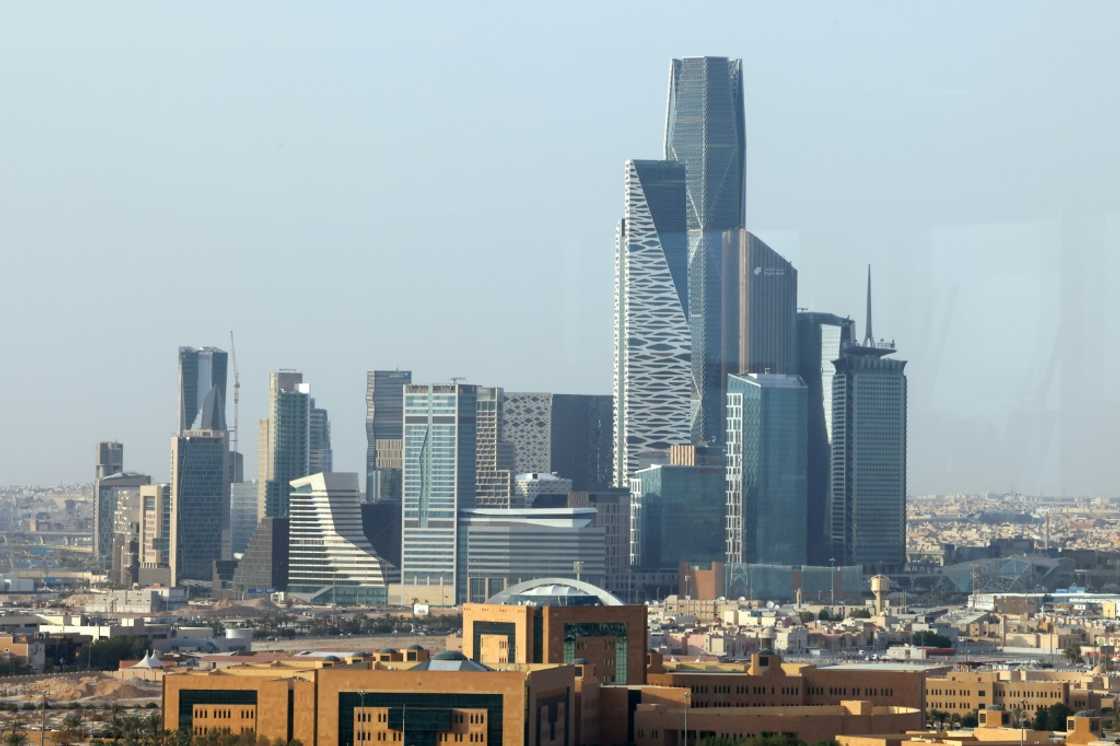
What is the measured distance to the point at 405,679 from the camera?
39.7 m

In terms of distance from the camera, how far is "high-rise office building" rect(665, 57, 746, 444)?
114 m

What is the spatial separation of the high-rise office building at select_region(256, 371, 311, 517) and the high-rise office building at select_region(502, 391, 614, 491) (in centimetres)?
933

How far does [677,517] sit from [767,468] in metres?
4.11

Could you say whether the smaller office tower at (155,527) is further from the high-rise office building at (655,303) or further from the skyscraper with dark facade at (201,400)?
the high-rise office building at (655,303)

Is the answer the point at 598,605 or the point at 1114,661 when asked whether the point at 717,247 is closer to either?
the point at 1114,661

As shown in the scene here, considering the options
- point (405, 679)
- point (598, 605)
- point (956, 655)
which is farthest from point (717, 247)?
point (405, 679)

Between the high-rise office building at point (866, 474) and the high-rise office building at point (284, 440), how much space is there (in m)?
23.0

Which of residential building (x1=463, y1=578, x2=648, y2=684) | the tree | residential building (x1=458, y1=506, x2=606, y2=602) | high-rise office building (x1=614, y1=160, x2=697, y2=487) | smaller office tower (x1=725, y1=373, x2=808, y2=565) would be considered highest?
high-rise office building (x1=614, y1=160, x2=697, y2=487)

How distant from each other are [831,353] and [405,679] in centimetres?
7312

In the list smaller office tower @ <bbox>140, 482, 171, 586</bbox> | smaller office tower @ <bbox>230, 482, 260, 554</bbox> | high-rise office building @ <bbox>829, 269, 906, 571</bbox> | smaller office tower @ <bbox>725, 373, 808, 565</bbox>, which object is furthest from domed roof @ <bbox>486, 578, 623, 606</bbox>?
smaller office tower @ <bbox>230, 482, 260, 554</bbox>

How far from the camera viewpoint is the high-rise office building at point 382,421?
404ft

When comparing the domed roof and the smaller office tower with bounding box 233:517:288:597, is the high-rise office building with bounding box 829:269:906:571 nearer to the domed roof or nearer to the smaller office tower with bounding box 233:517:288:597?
the smaller office tower with bounding box 233:517:288:597

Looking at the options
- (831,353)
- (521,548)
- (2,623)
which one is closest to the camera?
(2,623)

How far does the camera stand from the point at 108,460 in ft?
→ 470
